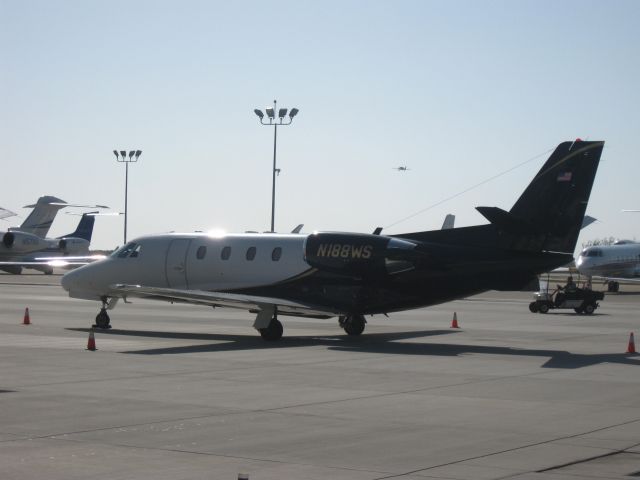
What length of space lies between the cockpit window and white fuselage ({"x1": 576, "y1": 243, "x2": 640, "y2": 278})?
4857cm

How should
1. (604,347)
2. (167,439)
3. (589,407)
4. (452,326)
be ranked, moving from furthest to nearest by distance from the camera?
1. (452,326)
2. (604,347)
3. (589,407)
4. (167,439)

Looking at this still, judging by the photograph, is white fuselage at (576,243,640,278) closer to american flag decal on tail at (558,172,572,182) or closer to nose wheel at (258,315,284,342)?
american flag decal on tail at (558,172,572,182)

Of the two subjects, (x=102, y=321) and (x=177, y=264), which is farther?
(x=177, y=264)

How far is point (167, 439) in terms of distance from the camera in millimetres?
12102

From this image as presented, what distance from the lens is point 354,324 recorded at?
93.4 feet

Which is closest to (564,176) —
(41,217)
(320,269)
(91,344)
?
(320,269)

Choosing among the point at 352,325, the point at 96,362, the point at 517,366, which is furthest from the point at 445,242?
the point at 96,362

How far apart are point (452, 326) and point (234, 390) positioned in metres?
16.9

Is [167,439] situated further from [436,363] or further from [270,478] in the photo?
[436,363]

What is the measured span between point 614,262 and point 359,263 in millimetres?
50648

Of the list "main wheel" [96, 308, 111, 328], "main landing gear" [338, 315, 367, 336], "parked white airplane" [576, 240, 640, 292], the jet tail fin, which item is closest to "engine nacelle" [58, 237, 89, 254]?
"parked white airplane" [576, 240, 640, 292]

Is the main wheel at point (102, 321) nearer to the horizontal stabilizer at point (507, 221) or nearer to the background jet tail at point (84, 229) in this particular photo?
the horizontal stabilizer at point (507, 221)

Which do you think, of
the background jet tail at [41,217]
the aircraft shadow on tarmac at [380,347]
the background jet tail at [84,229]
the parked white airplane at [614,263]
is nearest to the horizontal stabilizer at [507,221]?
the aircraft shadow on tarmac at [380,347]

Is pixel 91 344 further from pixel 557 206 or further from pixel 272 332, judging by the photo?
pixel 557 206
